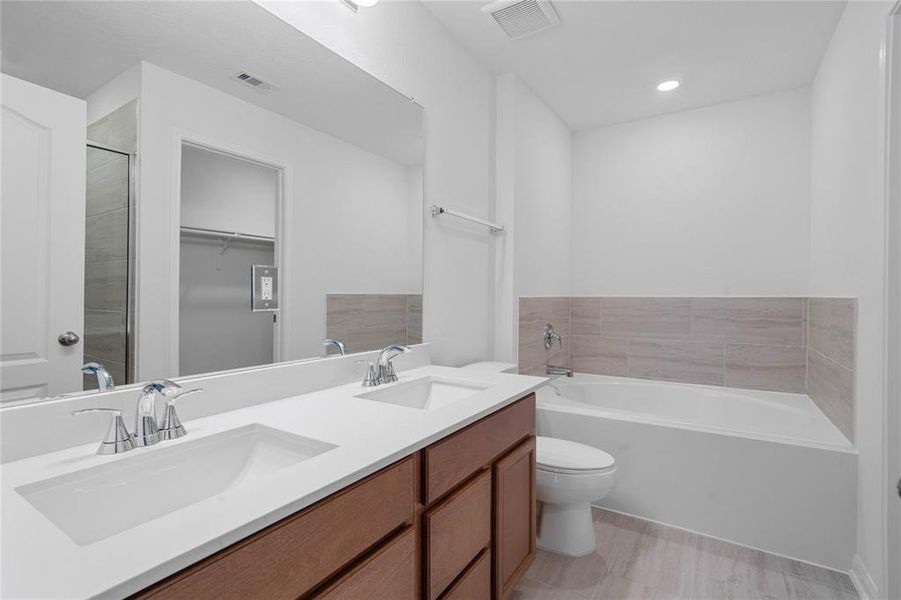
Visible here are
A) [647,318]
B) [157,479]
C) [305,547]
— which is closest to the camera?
[305,547]

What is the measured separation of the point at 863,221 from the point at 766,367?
144 cm

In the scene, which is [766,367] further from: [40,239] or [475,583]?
[40,239]

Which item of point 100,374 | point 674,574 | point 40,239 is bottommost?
point 674,574

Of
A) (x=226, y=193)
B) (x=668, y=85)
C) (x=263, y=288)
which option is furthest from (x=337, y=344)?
(x=668, y=85)

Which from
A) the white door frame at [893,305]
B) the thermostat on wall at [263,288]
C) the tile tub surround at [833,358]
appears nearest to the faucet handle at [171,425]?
the thermostat on wall at [263,288]

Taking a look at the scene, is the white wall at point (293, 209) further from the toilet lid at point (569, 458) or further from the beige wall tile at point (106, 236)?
the toilet lid at point (569, 458)

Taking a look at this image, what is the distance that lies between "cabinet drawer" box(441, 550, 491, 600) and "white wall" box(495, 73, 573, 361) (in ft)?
4.51

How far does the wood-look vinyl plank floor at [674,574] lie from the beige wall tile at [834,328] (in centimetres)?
90

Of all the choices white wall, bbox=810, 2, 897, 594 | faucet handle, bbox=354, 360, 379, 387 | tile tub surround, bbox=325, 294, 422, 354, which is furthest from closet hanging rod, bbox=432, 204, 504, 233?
white wall, bbox=810, 2, 897, 594

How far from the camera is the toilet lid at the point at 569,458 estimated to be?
191cm

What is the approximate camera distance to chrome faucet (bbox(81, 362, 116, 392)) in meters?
0.99

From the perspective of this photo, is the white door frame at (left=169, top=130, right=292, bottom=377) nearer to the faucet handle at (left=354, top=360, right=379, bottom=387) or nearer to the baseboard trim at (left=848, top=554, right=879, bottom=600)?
the faucet handle at (left=354, top=360, right=379, bottom=387)

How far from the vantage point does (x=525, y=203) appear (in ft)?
9.22

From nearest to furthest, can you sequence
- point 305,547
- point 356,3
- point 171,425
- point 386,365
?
point 305,547 < point 171,425 < point 356,3 < point 386,365
